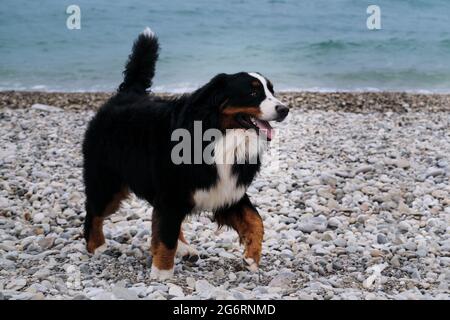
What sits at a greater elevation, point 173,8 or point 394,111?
point 173,8

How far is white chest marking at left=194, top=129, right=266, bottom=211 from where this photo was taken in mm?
3852

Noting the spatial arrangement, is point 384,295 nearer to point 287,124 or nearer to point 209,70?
point 287,124

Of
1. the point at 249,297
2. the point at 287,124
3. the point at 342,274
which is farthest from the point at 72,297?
the point at 287,124

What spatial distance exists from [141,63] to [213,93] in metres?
0.88

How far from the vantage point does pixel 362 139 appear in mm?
8539

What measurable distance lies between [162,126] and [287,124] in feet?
18.6

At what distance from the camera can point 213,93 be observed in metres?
3.83

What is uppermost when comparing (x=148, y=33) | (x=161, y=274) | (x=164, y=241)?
(x=148, y=33)

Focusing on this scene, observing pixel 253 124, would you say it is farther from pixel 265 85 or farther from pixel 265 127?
pixel 265 85

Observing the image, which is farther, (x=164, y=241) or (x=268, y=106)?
(x=164, y=241)

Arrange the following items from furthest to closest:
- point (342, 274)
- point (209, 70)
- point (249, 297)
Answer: point (209, 70)
point (342, 274)
point (249, 297)

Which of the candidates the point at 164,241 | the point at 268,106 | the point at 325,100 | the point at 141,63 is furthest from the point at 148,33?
the point at 325,100

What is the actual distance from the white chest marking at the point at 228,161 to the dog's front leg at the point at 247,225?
0.14m

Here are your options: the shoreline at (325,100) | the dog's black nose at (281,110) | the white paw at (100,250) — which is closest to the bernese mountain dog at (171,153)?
the dog's black nose at (281,110)
